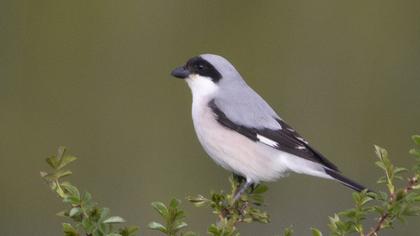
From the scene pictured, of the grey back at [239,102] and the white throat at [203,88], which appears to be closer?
the grey back at [239,102]

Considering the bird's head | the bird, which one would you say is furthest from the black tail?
the bird's head

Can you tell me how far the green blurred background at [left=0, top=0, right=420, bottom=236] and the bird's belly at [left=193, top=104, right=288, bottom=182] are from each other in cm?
160

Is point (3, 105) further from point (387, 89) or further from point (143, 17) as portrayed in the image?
point (387, 89)

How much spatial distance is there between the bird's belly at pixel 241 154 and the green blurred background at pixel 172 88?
160cm

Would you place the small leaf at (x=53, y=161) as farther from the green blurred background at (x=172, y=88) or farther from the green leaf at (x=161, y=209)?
the green blurred background at (x=172, y=88)

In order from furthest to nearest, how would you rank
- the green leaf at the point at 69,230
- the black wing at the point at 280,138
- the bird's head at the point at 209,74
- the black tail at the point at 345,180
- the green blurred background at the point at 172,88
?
1. the green blurred background at the point at 172,88
2. the bird's head at the point at 209,74
3. the black wing at the point at 280,138
4. the black tail at the point at 345,180
5. the green leaf at the point at 69,230

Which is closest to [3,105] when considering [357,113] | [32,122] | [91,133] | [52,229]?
[32,122]

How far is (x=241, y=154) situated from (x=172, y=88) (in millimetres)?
2130

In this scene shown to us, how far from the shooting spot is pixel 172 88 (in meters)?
5.14

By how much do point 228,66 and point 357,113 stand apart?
2.04 metres

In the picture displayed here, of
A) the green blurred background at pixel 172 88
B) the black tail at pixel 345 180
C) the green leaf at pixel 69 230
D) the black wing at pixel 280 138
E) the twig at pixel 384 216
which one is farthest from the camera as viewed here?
the green blurred background at pixel 172 88

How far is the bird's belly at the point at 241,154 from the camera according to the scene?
3031mm

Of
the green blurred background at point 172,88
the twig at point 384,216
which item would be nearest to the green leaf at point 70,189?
the twig at point 384,216

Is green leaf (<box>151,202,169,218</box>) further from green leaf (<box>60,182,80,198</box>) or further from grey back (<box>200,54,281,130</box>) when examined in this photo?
grey back (<box>200,54,281,130</box>)
